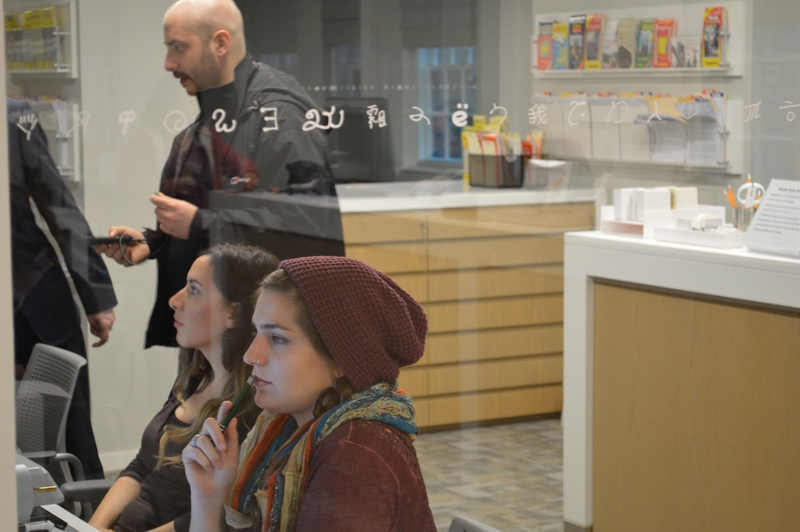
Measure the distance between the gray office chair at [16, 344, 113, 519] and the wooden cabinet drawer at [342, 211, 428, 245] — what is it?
1.68 feet

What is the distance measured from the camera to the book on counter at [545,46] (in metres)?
2.00

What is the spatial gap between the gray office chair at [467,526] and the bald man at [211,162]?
0.55m

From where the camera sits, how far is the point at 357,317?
4.48 feet

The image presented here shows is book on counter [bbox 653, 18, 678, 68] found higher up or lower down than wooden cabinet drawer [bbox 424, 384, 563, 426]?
higher up

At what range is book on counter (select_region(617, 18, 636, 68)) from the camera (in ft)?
6.84

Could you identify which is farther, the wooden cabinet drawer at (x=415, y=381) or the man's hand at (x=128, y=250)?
the wooden cabinet drawer at (x=415, y=381)

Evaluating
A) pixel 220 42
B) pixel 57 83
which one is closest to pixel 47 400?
pixel 57 83

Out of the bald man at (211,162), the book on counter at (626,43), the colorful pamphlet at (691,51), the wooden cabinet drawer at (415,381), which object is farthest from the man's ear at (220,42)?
the colorful pamphlet at (691,51)

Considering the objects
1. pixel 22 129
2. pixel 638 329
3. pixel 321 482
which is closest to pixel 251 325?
pixel 321 482

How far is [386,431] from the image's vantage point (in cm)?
140

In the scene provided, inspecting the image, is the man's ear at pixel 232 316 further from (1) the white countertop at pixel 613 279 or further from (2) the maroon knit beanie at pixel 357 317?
(1) the white countertop at pixel 613 279

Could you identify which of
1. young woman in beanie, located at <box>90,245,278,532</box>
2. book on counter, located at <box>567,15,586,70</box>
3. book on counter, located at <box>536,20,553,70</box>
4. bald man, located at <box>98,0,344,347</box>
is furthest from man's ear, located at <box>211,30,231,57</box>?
book on counter, located at <box>567,15,586,70</box>

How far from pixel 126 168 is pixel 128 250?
130 mm

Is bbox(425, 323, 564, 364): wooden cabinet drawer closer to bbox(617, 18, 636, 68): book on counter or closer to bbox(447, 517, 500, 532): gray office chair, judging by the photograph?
bbox(447, 517, 500, 532): gray office chair
